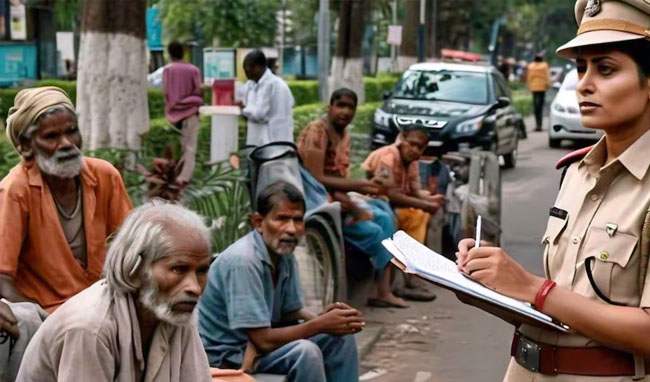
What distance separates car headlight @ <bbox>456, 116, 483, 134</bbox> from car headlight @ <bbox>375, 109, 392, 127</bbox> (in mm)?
950

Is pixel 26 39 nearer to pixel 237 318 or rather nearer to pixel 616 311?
pixel 237 318

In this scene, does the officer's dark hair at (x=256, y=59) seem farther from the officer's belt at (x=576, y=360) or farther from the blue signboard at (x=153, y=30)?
the officer's belt at (x=576, y=360)

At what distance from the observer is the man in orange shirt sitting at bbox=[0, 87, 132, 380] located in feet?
14.0

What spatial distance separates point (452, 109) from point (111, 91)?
8.23 meters

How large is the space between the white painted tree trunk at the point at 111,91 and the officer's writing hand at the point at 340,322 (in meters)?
3.66

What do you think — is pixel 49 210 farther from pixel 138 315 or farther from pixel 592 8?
pixel 592 8

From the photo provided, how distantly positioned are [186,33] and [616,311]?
2600 cm

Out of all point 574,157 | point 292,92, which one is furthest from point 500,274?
point 292,92

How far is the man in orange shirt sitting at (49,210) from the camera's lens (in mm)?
4266

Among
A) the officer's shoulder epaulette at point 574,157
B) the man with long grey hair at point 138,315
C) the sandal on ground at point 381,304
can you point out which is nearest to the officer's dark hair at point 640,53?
the officer's shoulder epaulette at point 574,157

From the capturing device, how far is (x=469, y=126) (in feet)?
49.4

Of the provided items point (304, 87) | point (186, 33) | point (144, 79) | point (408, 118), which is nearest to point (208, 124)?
point (408, 118)

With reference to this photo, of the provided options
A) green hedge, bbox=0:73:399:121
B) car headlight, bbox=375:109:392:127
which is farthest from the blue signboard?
car headlight, bbox=375:109:392:127

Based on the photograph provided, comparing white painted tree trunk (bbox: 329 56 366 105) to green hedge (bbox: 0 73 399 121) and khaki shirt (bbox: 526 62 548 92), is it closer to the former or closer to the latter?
green hedge (bbox: 0 73 399 121)
